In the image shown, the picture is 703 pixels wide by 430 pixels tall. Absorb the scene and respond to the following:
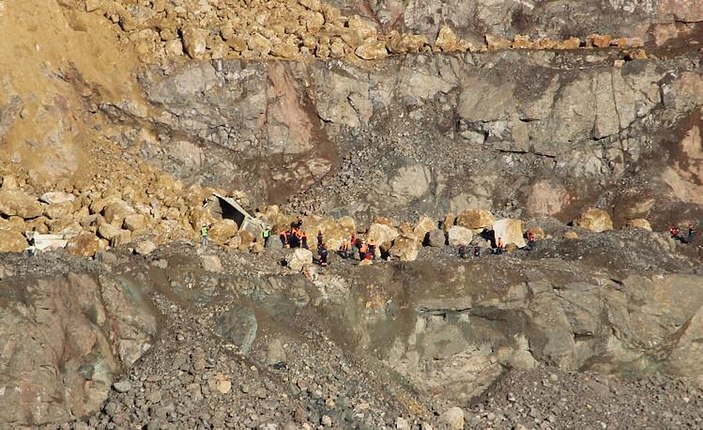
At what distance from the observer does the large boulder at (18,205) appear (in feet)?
88.6

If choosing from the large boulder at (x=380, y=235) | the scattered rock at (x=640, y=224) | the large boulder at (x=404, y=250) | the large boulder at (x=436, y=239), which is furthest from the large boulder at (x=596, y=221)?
the large boulder at (x=404, y=250)

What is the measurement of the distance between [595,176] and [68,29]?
25980 mm

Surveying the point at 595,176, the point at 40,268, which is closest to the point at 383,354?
the point at 40,268

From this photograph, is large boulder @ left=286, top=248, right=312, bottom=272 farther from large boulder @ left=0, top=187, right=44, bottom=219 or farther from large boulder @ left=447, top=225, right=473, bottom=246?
large boulder @ left=0, top=187, right=44, bottom=219

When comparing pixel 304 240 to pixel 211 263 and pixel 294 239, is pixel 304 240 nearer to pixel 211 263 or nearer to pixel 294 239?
pixel 294 239

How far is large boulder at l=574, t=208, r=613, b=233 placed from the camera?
109 feet

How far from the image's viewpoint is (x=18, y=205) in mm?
27094

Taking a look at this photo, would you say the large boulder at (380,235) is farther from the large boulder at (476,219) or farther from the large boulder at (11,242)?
the large boulder at (11,242)

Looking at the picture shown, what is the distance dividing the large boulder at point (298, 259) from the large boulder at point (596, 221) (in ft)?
46.8

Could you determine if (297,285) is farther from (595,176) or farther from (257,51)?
(595,176)

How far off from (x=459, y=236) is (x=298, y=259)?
7.63 meters

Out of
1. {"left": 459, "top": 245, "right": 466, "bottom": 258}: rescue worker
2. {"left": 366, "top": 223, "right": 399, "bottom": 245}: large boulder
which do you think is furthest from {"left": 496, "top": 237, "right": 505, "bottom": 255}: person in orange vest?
{"left": 366, "top": 223, "right": 399, "bottom": 245}: large boulder

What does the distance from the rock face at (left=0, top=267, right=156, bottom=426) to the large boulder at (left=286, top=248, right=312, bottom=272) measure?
5.58 m

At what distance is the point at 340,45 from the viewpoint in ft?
124
